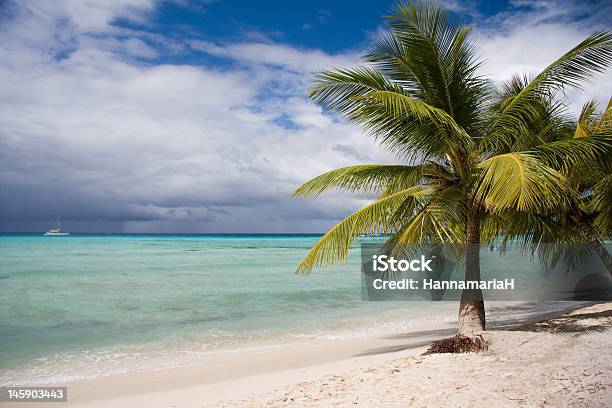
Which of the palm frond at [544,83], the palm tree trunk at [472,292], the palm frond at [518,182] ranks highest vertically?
the palm frond at [544,83]

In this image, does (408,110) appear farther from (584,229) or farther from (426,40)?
(584,229)

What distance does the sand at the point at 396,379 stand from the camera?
4.37m

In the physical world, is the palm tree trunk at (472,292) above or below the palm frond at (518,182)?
below

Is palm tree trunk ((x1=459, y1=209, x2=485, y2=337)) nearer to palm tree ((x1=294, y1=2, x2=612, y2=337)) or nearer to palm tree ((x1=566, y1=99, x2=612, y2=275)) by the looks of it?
palm tree ((x1=294, y1=2, x2=612, y2=337))

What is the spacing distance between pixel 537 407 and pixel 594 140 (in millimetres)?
4157

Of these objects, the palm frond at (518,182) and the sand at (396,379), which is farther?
the palm frond at (518,182)

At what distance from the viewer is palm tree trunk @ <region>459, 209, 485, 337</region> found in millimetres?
6938

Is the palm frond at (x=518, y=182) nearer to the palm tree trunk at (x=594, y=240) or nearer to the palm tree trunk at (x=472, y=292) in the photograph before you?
the palm tree trunk at (x=472, y=292)

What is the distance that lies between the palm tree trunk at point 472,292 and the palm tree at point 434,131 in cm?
2

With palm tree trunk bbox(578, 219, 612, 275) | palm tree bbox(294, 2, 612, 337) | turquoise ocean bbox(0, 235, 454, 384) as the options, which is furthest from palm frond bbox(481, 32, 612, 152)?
turquoise ocean bbox(0, 235, 454, 384)

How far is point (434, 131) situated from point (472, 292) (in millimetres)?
2688

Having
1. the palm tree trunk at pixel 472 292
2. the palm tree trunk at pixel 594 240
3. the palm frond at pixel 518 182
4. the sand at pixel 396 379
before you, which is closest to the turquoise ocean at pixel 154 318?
the sand at pixel 396 379

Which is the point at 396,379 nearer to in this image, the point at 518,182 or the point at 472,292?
the point at 472,292

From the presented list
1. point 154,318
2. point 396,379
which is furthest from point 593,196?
point 154,318
